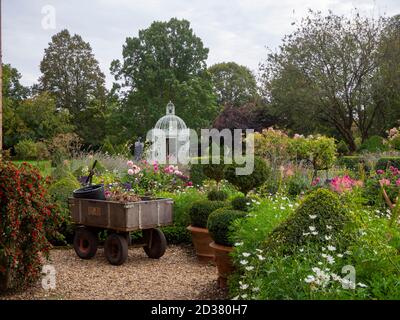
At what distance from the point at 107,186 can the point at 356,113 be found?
729 inches

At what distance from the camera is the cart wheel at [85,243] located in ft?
20.5

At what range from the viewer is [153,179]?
9227mm

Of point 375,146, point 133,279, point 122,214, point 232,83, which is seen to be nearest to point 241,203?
point 133,279

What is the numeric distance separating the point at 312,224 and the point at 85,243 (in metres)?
3.76

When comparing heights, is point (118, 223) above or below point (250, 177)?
below

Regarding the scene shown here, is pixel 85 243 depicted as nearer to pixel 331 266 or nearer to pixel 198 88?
pixel 331 266

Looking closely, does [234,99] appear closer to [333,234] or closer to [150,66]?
[150,66]

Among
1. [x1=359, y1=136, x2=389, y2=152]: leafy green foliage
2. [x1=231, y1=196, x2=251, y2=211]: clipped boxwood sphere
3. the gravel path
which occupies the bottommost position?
the gravel path

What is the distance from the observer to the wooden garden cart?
5883 millimetres

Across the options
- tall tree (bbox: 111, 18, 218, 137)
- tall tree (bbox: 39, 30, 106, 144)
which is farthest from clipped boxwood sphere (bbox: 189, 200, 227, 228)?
tall tree (bbox: 39, 30, 106, 144)

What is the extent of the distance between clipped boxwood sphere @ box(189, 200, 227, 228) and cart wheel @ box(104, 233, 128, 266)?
0.89 meters

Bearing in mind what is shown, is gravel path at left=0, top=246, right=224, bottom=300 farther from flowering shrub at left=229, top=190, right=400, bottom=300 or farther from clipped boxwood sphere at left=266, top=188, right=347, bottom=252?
clipped boxwood sphere at left=266, top=188, right=347, bottom=252

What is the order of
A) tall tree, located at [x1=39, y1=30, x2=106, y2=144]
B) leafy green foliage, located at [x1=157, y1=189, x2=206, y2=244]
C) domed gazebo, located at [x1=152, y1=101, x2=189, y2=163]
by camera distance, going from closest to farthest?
leafy green foliage, located at [x1=157, y1=189, x2=206, y2=244] < domed gazebo, located at [x1=152, y1=101, x2=189, y2=163] < tall tree, located at [x1=39, y1=30, x2=106, y2=144]

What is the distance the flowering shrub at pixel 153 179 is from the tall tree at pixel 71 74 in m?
20.5
